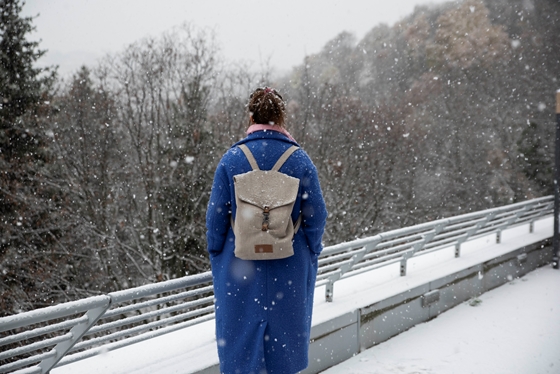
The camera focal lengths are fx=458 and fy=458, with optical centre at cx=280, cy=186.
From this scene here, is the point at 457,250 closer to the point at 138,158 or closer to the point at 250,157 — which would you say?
the point at 250,157

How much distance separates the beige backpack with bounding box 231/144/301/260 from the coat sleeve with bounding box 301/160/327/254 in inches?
4.9

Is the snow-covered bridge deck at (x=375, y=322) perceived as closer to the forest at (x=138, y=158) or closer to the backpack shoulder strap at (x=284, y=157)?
the backpack shoulder strap at (x=284, y=157)

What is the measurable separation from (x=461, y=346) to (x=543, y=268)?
5008 mm

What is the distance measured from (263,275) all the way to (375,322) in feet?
9.30

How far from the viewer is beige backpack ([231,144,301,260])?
A: 2.37 metres

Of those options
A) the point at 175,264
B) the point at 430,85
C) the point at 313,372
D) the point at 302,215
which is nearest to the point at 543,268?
the point at 313,372

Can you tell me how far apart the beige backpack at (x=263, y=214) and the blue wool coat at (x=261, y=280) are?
0.09 m

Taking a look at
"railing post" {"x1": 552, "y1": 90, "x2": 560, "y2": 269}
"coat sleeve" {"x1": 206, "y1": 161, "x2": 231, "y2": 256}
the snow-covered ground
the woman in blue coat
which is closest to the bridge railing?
"railing post" {"x1": 552, "y1": 90, "x2": 560, "y2": 269}

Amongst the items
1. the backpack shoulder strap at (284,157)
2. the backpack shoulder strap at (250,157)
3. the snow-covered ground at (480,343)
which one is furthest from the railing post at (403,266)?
the backpack shoulder strap at (250,157)

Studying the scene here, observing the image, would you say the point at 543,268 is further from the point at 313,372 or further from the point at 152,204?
the point at 152,204

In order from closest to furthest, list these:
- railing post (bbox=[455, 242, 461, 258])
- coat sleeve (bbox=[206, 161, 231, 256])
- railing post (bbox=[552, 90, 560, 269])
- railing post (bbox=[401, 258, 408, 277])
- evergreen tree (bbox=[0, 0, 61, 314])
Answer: coat sleeve (bbox=[206, 161, 231, 256]) → railing post (bbox=[401, 258, 408, 277]) → railing post (bbox=[455, 242, 461, 258]) → railing post (bbox=[552, 90, 560, 269]) → evergreen tree (bbox=[0, 0, 61, 314])

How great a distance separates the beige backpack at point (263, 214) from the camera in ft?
7.77

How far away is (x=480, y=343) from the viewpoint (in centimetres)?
503

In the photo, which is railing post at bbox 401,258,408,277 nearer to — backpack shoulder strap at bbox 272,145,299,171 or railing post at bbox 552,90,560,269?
backpack shoulder strap at bbox 272,145,299,171
